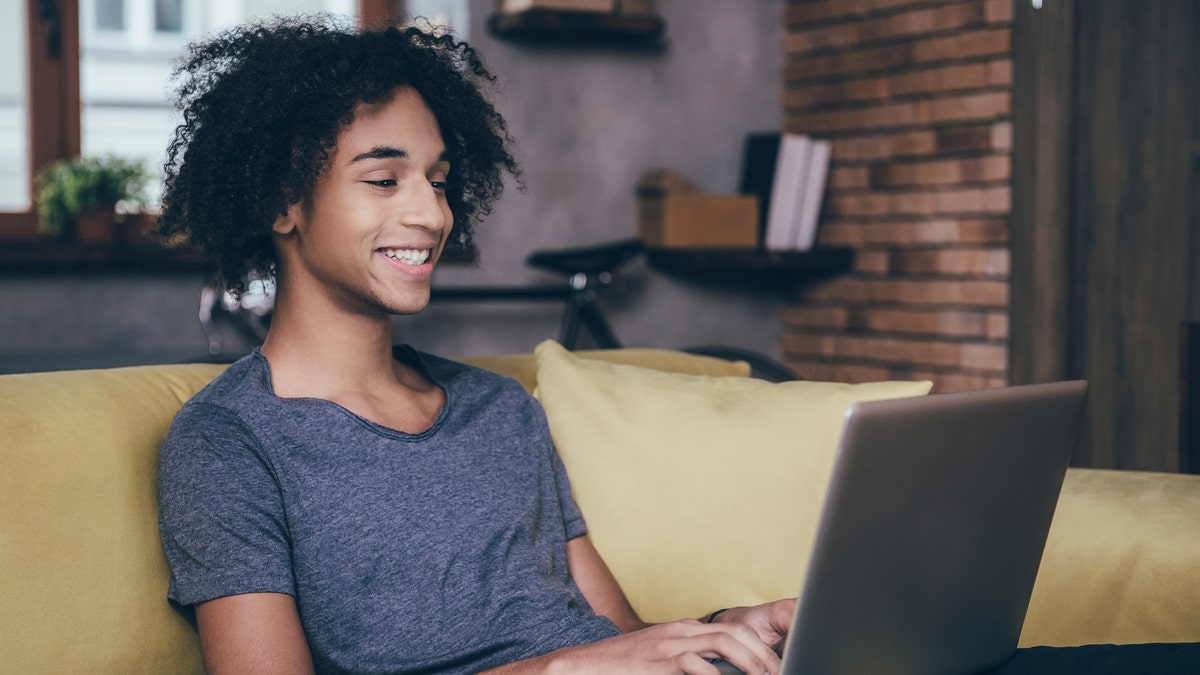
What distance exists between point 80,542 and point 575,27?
250cm

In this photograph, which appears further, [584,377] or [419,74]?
[584,377]

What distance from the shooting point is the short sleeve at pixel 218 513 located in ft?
3.85

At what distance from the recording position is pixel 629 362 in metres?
1.98

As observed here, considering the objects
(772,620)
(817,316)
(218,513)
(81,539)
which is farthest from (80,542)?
(817,316)

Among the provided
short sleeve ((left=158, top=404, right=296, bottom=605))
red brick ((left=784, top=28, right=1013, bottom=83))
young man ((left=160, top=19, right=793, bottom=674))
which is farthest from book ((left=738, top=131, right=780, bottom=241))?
short sleeve ((left=158, top=404, right=296, bottom=605))

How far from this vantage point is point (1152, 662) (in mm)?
1183

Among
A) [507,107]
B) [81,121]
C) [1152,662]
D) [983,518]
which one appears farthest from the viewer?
[507,107]

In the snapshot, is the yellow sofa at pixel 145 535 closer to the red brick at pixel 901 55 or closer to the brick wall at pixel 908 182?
the brick wall at pixel 908 182

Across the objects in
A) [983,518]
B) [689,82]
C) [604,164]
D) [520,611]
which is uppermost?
[689,82]

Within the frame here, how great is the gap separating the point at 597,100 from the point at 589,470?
2.22 meters

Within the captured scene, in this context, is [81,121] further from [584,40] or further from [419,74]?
[419,74]

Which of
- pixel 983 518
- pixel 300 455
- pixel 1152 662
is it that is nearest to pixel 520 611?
pixel 300 455

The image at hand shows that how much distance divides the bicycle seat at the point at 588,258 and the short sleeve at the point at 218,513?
218cm

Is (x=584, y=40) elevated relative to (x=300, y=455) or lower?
elevated
